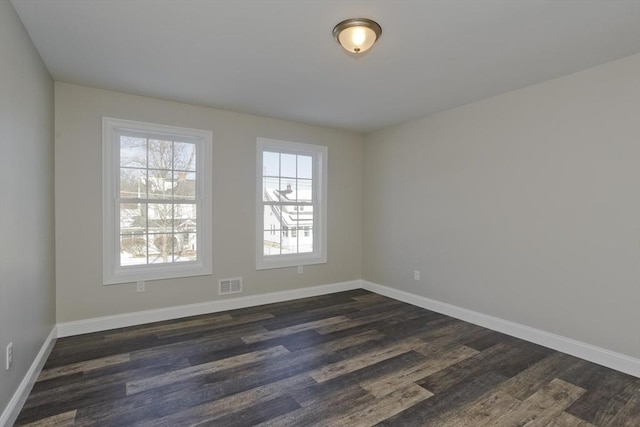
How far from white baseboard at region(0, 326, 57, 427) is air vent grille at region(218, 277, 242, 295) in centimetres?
170

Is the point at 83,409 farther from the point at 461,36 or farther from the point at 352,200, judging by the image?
the point at 352,200

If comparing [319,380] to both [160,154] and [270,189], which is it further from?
[160,154]

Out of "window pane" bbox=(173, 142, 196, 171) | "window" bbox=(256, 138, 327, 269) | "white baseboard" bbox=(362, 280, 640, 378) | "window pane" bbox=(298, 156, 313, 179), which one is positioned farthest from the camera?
"window pane" bbox=(298, 156, 313, 179)

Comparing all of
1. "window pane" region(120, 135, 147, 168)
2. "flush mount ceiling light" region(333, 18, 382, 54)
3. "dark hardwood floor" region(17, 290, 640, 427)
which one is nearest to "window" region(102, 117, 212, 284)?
"window pane" region(120, 135, 147, 168)

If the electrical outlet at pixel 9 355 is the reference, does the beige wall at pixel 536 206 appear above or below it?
above

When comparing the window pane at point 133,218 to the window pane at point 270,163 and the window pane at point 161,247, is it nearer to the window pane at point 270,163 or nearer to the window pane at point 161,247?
the window pane at point 161,247

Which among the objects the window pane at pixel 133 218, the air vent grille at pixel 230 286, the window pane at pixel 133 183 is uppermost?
the window pane at pixel 133 183

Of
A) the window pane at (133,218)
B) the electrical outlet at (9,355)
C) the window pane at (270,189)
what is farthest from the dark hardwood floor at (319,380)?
the window pane at (270,189)

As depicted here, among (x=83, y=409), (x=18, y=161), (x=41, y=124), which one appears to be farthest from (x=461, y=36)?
(x=83, y=409)

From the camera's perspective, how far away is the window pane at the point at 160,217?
3871 mm

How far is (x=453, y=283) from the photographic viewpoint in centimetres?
403

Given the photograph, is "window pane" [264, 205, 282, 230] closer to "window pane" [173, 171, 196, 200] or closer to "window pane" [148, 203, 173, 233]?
"window pane" [173, 171, 196, 200]

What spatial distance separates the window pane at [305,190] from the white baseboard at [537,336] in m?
1.89

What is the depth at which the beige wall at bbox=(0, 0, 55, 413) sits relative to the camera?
6.26ft
